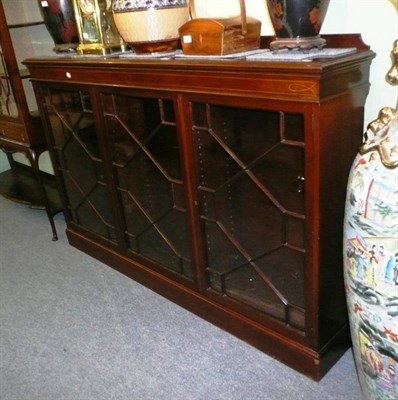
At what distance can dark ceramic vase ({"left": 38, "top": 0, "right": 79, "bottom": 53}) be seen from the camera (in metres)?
1.86

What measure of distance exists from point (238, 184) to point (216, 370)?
62cm

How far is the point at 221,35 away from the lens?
127 cm

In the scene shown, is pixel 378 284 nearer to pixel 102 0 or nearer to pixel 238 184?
pixel 238 184

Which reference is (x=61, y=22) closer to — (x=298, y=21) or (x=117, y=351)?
(x=298, y=21)

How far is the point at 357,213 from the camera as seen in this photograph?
101 centimetres

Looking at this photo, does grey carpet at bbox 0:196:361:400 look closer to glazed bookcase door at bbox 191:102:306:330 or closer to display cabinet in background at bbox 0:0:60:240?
glazed bookcase door at bbox 191:102:306:330

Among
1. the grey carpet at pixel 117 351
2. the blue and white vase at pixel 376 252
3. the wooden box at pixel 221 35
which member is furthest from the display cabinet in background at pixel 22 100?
the blue and white vase at pixel 376 252

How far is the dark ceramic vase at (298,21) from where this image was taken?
114 cm

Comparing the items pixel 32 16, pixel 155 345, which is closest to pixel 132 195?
pixel 155 345

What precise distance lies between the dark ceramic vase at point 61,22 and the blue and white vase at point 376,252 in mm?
1407

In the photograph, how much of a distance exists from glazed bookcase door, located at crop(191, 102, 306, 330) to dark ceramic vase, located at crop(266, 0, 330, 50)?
0.20 meters

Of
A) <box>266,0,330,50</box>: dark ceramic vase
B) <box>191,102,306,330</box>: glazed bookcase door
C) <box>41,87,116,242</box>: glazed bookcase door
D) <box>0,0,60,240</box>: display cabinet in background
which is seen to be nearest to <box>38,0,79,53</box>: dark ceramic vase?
<box>41,87,116,242</box>: glazed bookcase door

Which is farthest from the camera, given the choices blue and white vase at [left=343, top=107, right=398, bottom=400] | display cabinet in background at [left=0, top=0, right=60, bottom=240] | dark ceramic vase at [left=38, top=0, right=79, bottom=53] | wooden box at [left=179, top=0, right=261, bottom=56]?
display cabinet in background at [left=0, top=0, right=60, bottom=240]

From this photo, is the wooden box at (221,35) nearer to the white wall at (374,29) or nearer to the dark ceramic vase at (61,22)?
the white wall at (374,29)
